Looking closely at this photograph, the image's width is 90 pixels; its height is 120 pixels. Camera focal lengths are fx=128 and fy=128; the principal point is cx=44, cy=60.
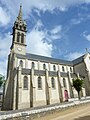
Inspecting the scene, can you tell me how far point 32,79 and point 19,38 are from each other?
724 inches

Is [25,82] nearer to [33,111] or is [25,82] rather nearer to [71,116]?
[33,111]

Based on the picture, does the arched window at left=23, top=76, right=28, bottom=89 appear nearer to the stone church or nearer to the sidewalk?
the stone church

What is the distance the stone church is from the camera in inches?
1223

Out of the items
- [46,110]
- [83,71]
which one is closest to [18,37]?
[83,71]

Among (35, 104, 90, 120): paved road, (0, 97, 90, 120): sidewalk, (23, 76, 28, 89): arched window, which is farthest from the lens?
(23, 76, 28, 89): arched window

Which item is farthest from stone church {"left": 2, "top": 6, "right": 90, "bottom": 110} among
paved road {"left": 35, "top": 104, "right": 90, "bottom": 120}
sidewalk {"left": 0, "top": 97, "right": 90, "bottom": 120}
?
paved road {"left": 35, "top": 104, "right": 90, "bottom": 120}

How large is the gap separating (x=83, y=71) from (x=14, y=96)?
88.6 feet

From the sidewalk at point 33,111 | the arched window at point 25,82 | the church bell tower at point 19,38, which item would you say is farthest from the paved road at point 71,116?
the church bell tower at point 19,38

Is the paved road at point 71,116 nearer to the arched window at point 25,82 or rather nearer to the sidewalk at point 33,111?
the sidewalk at point 33,111

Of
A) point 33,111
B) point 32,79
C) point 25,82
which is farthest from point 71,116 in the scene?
point 25,82

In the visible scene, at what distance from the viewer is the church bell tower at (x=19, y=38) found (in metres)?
43.4

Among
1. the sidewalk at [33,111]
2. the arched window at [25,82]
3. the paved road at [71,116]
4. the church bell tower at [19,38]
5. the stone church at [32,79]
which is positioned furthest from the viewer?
the church bell tower at [19,38]

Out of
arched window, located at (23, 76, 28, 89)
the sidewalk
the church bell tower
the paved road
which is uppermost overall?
the church bell tower

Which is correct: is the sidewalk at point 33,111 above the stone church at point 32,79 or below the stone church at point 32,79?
below
